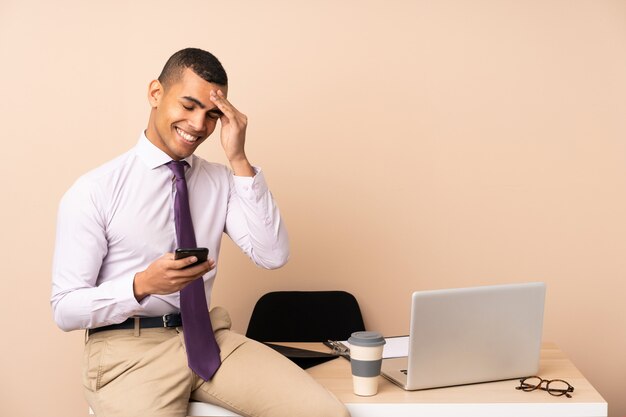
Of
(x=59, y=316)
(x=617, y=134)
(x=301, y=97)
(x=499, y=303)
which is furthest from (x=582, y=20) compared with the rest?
(x=59, y=316)

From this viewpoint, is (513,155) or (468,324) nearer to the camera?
(468,324)

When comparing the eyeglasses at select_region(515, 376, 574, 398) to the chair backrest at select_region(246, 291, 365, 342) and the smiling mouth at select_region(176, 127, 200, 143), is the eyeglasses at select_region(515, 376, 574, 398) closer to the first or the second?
the chair backrest at select_region(246, 291, 365, 342)

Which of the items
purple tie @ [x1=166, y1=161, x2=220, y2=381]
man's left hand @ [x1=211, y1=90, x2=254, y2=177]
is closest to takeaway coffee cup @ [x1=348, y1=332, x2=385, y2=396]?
purple tie @ [x1=166, y1=161, x2=220, y2=381]

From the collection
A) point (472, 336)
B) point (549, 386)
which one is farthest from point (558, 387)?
point (472, 336)

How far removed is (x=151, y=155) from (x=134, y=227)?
24 cm

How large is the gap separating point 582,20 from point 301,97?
49.3 inches

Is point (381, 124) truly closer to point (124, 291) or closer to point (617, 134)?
point (617, 134)

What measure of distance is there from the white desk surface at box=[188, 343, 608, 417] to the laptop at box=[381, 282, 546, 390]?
4 cm

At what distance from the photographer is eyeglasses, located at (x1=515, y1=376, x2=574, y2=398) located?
2.11 metres

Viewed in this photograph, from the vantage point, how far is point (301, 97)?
3.34 meters

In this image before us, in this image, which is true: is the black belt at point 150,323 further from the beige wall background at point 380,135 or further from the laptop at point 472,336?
the beige wall background at point 380,135

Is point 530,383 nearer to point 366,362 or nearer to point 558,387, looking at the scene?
point 558,387

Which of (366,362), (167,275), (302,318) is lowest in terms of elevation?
(302,318)

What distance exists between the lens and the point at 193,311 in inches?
88.4
